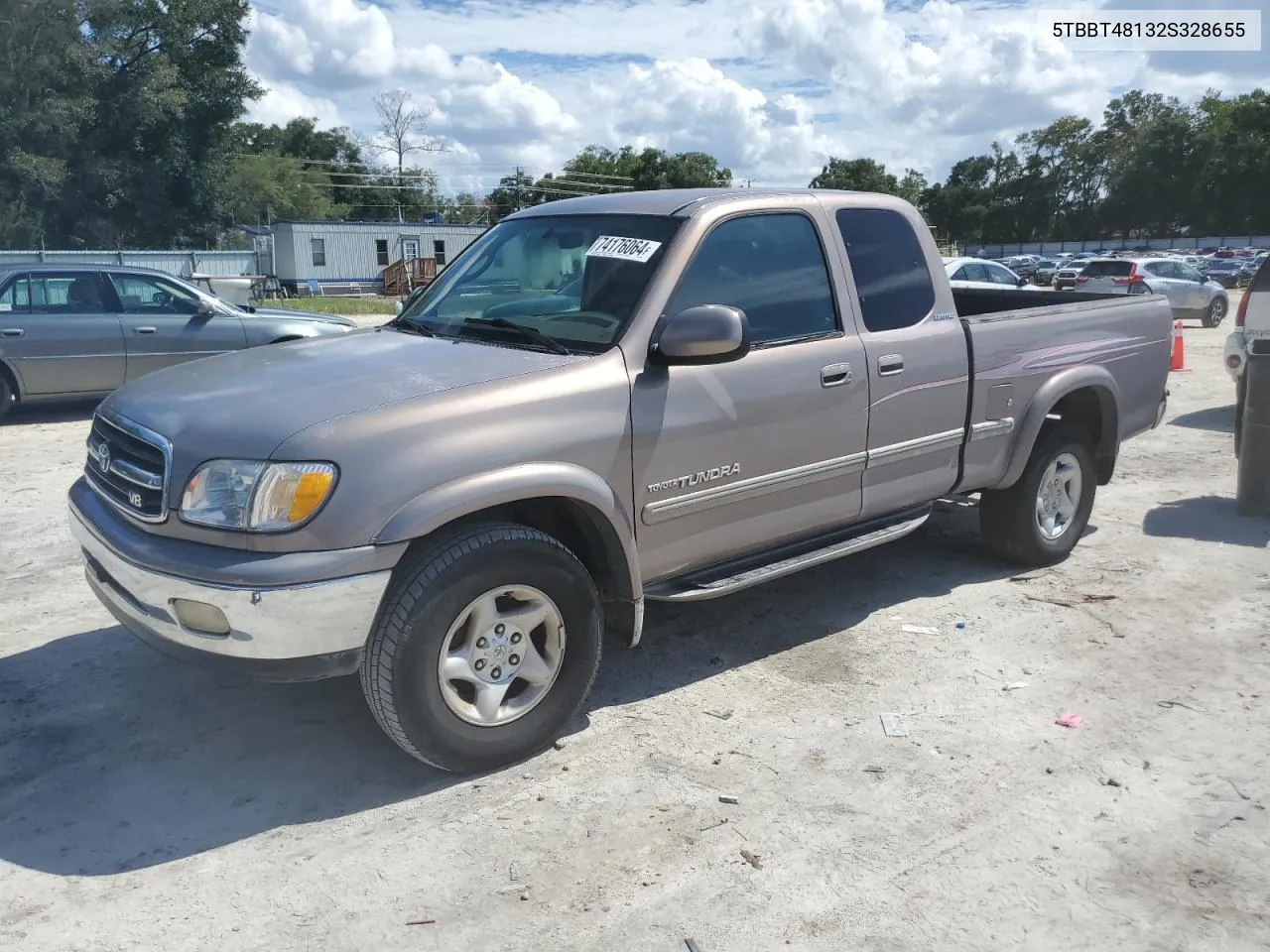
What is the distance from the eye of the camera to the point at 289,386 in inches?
143

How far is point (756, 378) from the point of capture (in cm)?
416

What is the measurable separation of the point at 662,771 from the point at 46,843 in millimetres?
1979

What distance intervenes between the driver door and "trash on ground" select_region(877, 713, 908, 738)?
8775mm

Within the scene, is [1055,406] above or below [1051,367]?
below

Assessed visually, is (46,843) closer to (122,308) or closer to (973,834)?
(973,834)

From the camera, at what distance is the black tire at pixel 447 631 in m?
3.30

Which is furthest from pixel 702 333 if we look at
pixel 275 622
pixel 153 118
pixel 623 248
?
pixel 153 118

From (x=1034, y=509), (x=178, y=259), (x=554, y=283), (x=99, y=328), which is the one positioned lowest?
(x=1034, y=509)

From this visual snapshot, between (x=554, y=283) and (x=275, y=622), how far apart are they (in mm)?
1887

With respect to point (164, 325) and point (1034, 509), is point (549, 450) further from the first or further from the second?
point (164, 325)

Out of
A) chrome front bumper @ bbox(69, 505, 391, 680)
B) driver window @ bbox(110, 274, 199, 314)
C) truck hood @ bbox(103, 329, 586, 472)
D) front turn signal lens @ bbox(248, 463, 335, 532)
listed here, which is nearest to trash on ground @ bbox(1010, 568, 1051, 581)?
truck hood @ bbox(103, 329, 586, 472)

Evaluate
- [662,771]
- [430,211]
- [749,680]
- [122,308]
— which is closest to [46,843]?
[662,771]

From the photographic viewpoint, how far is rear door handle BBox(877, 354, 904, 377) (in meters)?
4.63

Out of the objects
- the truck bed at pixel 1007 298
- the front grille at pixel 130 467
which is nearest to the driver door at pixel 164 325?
the front grille at pixel 130 467
